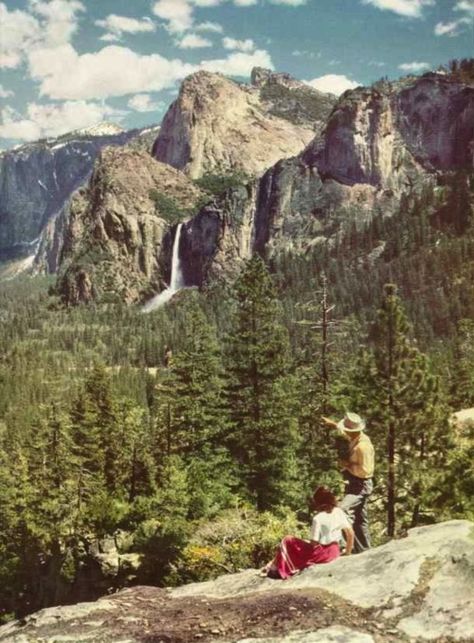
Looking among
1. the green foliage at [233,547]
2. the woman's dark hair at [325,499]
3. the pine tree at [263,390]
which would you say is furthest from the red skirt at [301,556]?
the pine tree at [263,390]

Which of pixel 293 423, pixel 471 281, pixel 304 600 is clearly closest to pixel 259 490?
pixel 293 423

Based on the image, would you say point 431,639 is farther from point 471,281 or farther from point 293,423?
point 471,281

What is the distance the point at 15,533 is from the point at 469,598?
3408 cm

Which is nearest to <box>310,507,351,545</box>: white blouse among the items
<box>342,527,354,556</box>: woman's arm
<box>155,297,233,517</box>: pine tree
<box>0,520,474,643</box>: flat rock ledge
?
<box>342,527,354,556</box>: woman's arm

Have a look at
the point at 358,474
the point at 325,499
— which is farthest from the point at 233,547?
the point at 325,499

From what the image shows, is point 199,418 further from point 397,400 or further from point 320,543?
point 320,543

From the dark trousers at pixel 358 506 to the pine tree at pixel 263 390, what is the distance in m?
12.8

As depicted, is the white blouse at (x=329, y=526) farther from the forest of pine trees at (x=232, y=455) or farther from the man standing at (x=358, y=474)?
the forest of pine trees at (x=232, y=455)

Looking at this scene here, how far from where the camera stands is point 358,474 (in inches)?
517

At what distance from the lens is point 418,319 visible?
→ 455ft

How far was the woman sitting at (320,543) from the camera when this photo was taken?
38.6 ft

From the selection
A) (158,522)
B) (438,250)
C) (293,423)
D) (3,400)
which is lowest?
(3,400)

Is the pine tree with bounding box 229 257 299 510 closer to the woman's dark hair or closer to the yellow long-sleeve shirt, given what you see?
the yellow long-sleeve shirt

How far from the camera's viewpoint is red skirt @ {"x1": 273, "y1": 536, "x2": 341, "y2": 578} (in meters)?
11.8
